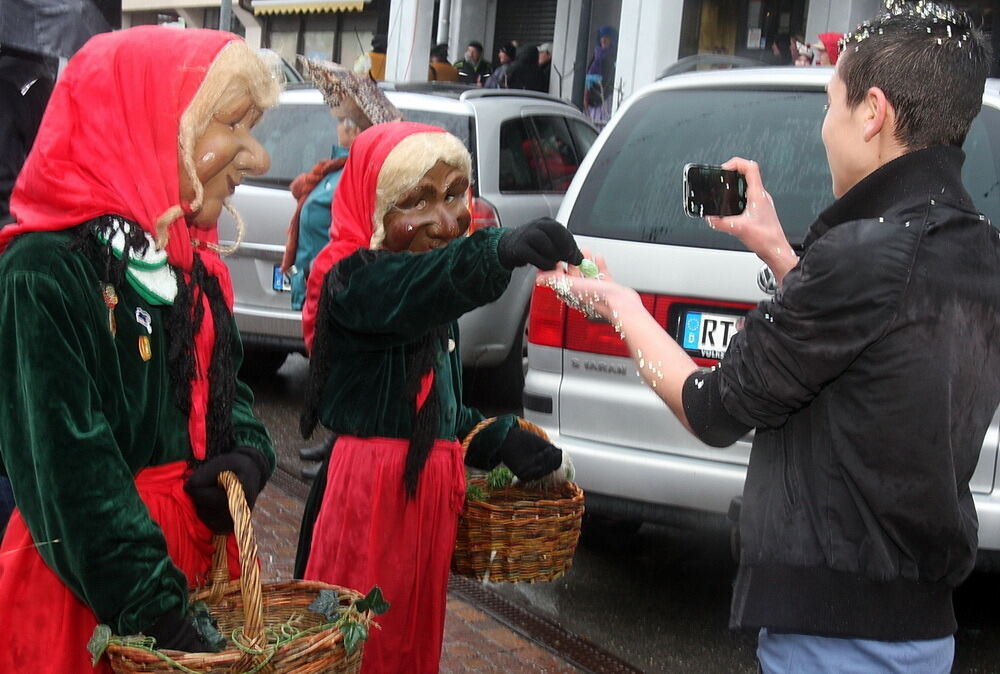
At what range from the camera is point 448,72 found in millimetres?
16812

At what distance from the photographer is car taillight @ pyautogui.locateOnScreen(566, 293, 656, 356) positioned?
167 inches

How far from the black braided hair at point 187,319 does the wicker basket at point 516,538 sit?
0.89 meters

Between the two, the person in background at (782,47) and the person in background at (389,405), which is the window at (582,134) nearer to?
the person in background at (782,47)

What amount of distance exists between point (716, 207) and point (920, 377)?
73cm

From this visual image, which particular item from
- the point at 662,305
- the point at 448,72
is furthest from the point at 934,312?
the point at 448,72

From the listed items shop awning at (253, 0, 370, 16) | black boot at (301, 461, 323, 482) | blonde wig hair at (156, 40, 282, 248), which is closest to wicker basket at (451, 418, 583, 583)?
blonde wig hair at (156, 40, 282, 248)

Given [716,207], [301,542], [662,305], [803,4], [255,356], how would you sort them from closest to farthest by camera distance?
[716,207]
[301,542]
[662,305]
[255,356]
[803,4]

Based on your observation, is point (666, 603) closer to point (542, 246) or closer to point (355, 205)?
point (355, 205)

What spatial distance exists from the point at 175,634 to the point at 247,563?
0.17 meters

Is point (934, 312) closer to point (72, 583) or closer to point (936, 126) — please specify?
point (936, 126)

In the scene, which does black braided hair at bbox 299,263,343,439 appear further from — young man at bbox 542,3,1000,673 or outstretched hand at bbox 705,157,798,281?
young man at bbox 542,3,1000,673

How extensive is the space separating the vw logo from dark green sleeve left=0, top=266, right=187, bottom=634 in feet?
7.92

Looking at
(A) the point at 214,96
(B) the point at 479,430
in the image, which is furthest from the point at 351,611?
(B) the point at 479,430

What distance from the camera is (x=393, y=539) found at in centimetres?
300
